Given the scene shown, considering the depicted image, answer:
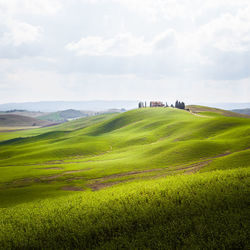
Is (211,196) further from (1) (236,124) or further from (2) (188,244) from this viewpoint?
(1) (236,124)

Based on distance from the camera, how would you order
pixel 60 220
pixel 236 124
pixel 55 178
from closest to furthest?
pixel 60 220 < pixel 55 178 < pixel 236 124

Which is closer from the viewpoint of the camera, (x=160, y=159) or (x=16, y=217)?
(x=16, y=217)

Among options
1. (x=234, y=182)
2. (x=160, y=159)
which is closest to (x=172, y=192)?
(x=234, y=182)

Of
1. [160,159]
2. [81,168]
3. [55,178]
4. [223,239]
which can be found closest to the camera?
[223,239]

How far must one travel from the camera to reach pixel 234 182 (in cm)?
3644

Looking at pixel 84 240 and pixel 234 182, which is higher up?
pixel 234 182

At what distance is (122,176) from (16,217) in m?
36.5

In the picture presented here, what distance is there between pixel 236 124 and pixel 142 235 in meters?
119

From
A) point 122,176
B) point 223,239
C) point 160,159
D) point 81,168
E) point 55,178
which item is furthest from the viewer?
point 81,168

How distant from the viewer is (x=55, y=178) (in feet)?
249

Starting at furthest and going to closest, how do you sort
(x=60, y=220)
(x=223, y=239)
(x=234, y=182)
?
(x=234, y=182) → (x=60, y=220) → (x=223, y=239)

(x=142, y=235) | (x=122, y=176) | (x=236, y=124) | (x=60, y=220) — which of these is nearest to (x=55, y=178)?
(x=122, y=176)

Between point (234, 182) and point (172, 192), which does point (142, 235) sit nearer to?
point (172, 192)

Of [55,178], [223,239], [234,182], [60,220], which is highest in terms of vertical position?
[234,182]
